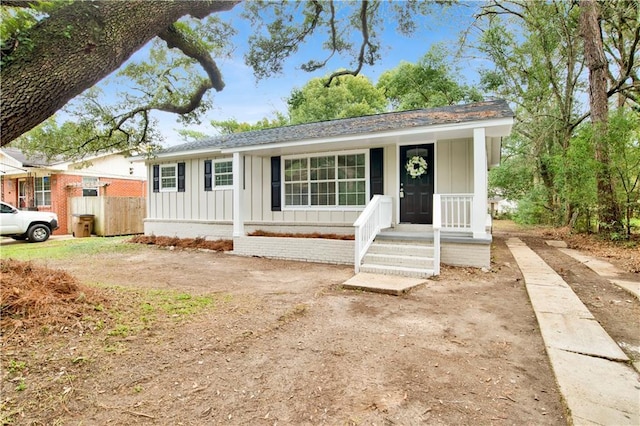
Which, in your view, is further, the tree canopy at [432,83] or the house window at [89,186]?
the tree canopy at [432,83]

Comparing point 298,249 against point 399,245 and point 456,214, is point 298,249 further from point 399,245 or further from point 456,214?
point 456,214

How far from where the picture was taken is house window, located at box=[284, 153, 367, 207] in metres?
8.70

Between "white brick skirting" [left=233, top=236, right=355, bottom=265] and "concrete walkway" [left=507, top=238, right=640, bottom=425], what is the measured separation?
12.8 ft

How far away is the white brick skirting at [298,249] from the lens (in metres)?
7.42

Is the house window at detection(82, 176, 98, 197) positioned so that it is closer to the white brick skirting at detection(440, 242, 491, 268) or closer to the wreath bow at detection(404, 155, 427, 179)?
the wreath bow at detection(404, 155, 427, 179)

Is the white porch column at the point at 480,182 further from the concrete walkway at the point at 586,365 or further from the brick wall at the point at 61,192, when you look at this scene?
the brick wall at the point at 61,192

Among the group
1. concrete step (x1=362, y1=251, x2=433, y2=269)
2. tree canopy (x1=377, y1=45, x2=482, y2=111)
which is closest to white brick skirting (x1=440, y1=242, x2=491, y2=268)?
concrete step (x1=362, y1=251, x2=433, y2=269)

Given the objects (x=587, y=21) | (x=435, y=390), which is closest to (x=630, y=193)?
(x=587, y=21)

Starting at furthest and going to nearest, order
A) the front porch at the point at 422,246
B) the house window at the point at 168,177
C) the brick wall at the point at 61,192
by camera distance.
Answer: the brick wall at the point at 61,192 → the house window at the point at 168,177 → the front porch at the point at 422,246

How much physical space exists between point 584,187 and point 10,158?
74.2ft

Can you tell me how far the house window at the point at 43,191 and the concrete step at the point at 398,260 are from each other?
15.7 m

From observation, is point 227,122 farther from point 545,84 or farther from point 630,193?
point 630,193

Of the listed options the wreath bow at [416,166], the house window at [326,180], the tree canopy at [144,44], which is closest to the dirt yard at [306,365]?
the tree canopy at [144,44]

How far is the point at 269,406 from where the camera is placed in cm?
207
